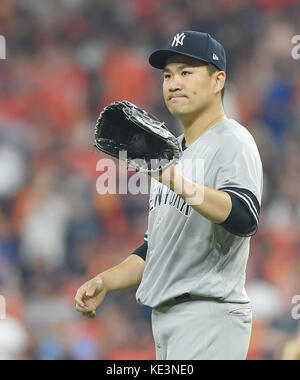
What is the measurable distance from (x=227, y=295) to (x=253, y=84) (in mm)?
4157

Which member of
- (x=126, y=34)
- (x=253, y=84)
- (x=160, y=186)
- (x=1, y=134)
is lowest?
(x=160, y=186)

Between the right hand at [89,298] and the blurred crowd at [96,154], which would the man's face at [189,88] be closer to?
the right hand at [89,298]

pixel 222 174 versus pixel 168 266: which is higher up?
pixel 222 174

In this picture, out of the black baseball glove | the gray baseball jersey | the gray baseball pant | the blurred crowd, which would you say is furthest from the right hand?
the blurred crowd

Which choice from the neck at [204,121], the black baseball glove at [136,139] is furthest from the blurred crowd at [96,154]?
the black baseball glove at [136,139]

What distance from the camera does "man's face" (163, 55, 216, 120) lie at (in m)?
2.17

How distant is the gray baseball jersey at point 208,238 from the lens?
2.05 m

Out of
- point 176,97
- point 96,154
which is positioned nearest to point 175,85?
point 176,97

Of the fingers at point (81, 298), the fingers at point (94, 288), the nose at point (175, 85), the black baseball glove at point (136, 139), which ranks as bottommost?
the fingers at point (81, 298)

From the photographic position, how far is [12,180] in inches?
203

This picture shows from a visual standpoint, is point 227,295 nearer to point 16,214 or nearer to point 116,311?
point 116,311

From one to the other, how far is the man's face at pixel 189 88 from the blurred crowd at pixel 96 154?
1930mm
